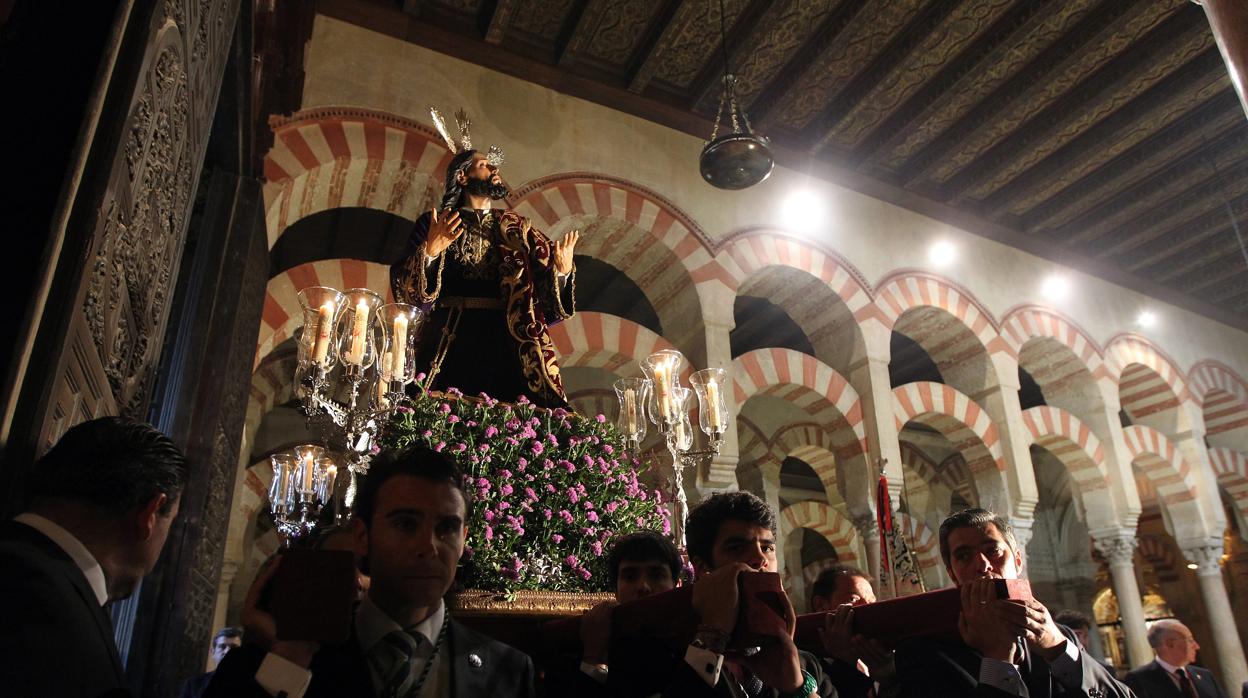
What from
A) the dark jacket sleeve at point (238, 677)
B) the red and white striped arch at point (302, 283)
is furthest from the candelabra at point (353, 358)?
the red and white striped arch at point (302, 283)

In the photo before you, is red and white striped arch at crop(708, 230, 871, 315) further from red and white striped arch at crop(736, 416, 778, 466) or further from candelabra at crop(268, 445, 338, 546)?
candelabra at crop(268, 445, 338, 546)

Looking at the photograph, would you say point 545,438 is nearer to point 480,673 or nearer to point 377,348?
point 377,348

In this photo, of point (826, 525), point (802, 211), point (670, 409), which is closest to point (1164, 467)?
point (826, 525)

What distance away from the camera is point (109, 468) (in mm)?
1189

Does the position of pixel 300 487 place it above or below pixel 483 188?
below

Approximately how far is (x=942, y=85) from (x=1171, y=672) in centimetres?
470

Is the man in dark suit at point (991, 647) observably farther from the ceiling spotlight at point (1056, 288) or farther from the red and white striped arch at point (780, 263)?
the ceiling spotlight at point (1056, 288)

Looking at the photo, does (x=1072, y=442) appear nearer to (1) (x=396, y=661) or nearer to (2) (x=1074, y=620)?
(2) (x=1074, y=620)

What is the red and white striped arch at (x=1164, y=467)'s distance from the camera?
927cm

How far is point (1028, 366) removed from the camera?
9.23 m

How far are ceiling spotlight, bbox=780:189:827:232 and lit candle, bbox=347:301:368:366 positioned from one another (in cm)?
529

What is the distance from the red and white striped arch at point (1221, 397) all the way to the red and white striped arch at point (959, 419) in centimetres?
416

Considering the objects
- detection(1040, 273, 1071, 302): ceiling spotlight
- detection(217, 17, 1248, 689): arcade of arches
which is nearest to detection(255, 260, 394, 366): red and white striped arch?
detection(217, 17, 1248, 689): arcade of arches

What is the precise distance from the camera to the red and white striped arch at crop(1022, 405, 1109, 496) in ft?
27.6
